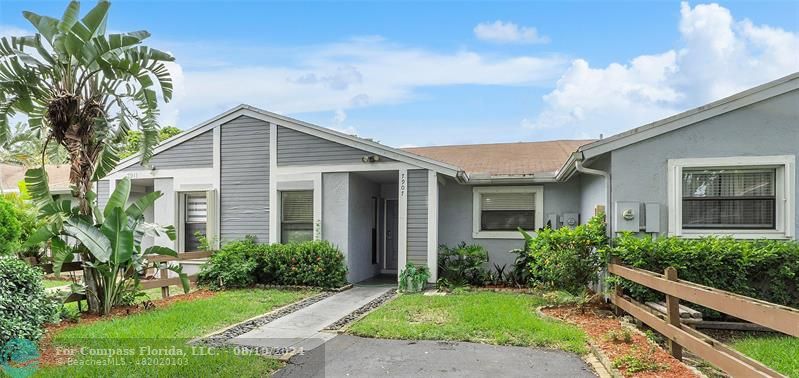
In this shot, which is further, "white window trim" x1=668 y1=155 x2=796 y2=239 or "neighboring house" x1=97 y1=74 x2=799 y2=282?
"neighboring house" x1=97 y1=74 x2=799 y2=282

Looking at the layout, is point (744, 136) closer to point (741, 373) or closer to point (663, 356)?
point (663, 356)

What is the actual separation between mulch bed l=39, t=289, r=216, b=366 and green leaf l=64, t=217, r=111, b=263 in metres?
0.94

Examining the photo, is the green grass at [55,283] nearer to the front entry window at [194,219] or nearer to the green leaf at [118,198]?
the front entry window at [194,219]

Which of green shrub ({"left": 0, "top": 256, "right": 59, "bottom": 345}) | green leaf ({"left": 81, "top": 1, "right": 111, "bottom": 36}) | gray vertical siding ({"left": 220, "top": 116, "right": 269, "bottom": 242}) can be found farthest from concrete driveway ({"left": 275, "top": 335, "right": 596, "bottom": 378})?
gray vertical siding ({"left": 220, "top": 116, "right": 269, "bottom": 242})

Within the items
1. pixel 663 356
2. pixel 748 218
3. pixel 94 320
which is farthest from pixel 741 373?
pixel 94 320

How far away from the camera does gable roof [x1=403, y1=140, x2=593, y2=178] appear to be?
466 inches

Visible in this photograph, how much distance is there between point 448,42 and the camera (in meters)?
13.4

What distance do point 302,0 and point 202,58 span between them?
152 inches

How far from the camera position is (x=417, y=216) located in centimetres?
1018

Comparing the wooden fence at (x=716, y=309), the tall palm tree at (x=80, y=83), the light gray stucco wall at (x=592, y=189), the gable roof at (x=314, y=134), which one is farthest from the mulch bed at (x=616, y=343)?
the tall palm tree at (x=80, y=83)

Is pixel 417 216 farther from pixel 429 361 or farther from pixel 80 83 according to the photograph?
pixel 80 83

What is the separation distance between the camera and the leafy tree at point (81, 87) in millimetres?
6496

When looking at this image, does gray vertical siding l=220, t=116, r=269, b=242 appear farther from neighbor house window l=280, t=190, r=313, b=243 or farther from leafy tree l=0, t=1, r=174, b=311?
leafy tree l=0, t=1, r=174, b=311

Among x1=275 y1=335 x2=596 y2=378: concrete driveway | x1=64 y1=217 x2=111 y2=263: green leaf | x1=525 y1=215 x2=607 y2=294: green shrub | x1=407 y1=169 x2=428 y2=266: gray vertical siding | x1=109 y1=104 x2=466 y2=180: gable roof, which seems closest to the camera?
x1=275 y1=335 x2=596 y2=378: concrete driveway
